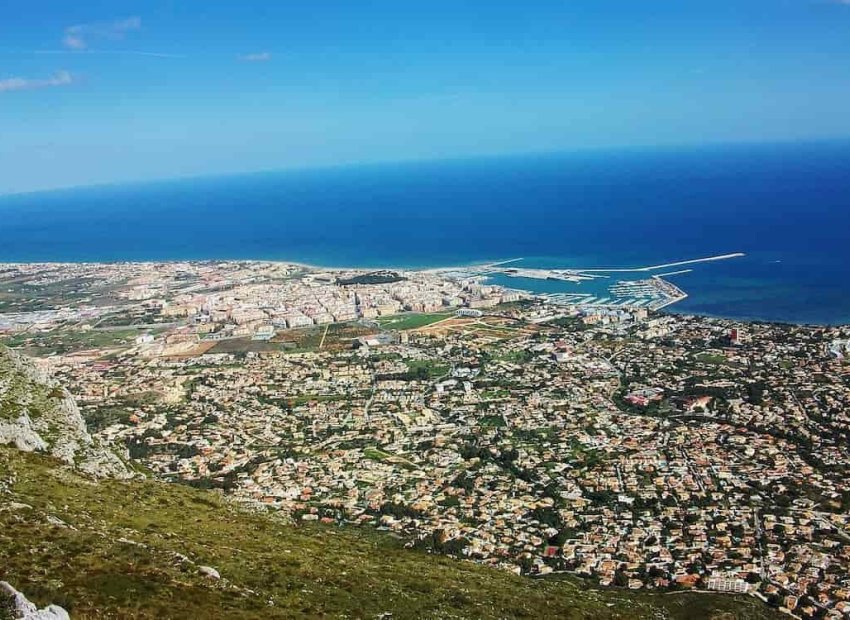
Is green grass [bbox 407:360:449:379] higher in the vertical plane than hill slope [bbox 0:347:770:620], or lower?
lower

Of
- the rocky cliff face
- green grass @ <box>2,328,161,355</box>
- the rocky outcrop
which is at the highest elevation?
the rocky outcrop

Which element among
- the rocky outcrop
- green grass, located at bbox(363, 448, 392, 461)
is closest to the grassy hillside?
the rocky outcrop

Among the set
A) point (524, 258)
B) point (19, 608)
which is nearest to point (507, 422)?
point (19, 608)

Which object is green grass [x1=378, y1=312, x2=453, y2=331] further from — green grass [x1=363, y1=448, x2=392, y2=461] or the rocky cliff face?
the rocky cliff face

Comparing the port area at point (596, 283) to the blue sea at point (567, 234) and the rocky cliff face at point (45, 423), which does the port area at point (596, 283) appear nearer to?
the blue sea at point (567, 234)

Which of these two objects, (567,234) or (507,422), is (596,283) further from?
(507,422)

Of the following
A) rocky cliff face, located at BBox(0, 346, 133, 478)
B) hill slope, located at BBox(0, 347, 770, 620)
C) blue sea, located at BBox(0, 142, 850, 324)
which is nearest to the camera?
hill slope, located at BBox(0, 347, 770, 620)

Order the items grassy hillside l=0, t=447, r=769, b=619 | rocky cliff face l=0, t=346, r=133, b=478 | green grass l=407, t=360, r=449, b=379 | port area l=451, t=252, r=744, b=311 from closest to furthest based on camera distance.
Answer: grassy hillside l=0, t=447, r=769, b=619
rocky cliff face l=0, t=346, r=133, b=478
green grass l=407, t=360, r=449, b=379
port area l=451, t=252, r=744, b=311
